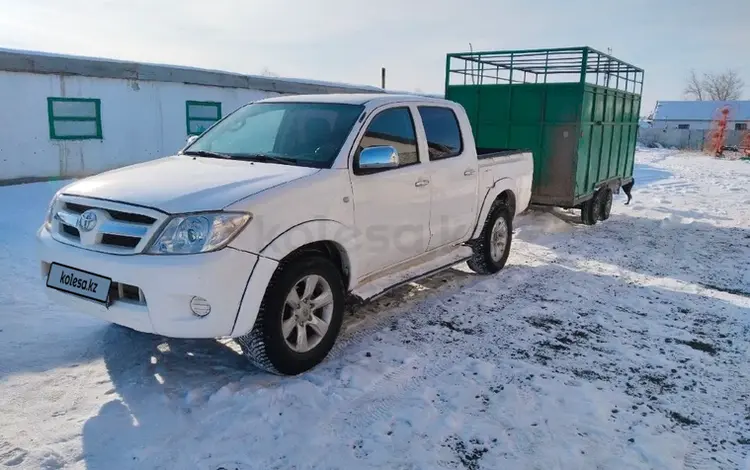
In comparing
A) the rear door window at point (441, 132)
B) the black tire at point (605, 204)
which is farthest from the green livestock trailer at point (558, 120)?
the rear door window at point (441, 132)

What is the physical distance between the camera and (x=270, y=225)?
3369 millimetres

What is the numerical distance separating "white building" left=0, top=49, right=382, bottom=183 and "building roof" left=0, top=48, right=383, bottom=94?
2 centimetres

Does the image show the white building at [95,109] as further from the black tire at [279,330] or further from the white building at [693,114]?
the white building at [693,114]

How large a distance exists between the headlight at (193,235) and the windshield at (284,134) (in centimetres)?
97

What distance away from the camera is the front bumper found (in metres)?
3.08

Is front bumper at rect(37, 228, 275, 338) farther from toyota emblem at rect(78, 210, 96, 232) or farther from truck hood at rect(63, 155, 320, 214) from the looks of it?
truck hood at rect(63, 155, 320, 214)

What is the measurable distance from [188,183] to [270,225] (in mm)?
624

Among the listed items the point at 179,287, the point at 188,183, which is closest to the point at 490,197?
the point at 188,183

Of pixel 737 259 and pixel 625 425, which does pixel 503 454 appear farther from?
pixel 737 259

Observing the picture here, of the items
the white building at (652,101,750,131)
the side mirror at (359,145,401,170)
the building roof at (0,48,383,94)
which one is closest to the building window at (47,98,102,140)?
the building roof at (0,48,383,94)

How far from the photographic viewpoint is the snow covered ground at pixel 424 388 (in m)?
2.91

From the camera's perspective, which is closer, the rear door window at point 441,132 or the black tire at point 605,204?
the rear door window at point 441,132

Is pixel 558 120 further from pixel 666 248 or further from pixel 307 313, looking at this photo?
pixel 307 313

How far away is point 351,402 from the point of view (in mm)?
3398
